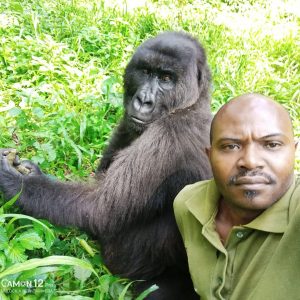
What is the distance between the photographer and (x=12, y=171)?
3498mm

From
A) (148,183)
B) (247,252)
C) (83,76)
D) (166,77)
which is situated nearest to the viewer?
(247,252)

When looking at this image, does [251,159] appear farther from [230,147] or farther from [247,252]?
[247,252]

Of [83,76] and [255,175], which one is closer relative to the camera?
[255,175]

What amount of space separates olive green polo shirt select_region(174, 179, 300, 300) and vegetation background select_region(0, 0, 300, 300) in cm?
65

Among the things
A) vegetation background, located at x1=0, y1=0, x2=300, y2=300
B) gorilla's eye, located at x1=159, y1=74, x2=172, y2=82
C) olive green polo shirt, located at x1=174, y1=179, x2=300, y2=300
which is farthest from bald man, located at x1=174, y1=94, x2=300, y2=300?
gorilla's eye, located at x1=159, y1=74, x2=172, y2=82

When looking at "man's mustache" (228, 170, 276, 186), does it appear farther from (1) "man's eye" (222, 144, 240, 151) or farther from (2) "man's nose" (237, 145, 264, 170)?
(1) "man's eye" (222, 144, 240, 151)

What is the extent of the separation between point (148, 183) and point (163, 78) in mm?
812

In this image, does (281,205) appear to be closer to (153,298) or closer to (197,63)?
(153,298)

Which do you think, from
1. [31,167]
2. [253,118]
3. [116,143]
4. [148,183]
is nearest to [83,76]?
[116,143]

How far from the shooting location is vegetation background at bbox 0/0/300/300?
10.1 ft

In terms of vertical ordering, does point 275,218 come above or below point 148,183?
above

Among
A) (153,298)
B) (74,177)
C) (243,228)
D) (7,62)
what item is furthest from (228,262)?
(7,62)

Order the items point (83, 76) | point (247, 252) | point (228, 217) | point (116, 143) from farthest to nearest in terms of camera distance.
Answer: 1. point (83, 76)
2. point (116, 143)
3. point (228, 217)
4. point (247, 252)

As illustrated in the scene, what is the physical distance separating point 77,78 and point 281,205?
354 centimetres
